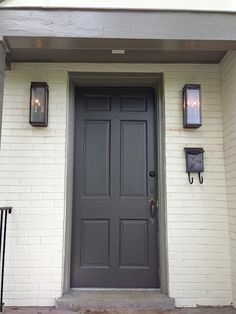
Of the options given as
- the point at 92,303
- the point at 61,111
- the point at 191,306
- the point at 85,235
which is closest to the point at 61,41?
the point at 61,111

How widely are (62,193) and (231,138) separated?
154 cm

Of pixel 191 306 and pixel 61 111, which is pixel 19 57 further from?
pixel 191 306

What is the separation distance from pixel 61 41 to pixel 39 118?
2.58 ft

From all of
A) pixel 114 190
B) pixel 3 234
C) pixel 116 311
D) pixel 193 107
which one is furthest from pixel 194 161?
pixel 3 234

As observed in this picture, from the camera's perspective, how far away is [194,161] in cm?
282

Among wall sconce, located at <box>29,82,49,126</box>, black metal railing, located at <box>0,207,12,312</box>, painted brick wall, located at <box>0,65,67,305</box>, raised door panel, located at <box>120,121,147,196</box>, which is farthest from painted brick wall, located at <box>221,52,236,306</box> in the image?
black metal railing, located at <box>0,207,12,312</box>

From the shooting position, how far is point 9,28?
221cm

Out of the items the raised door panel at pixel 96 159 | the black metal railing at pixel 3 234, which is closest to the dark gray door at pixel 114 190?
the raised door panel at pixel 96 159

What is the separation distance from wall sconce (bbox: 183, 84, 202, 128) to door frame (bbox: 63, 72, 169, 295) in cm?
23

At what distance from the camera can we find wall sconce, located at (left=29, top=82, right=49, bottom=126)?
2814mm

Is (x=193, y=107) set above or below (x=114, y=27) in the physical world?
below

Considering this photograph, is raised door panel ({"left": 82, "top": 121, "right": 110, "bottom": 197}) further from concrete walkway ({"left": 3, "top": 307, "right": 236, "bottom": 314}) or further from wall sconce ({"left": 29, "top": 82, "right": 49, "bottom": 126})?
concrete walkway ({"left": 3, "top": 307, "right": 236, "bottom": 314})

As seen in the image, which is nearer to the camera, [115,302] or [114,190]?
[115,302]

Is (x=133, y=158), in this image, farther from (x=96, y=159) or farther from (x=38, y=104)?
(x=38, y=104)
